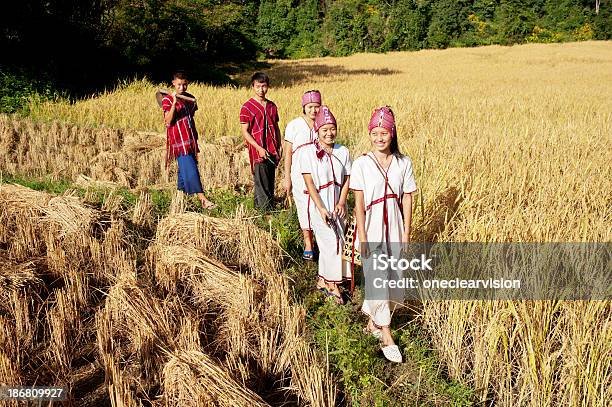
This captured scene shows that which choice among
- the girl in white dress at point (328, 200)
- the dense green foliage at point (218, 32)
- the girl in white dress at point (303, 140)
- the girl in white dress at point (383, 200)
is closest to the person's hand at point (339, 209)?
the girl in white dress at point (328, 200)

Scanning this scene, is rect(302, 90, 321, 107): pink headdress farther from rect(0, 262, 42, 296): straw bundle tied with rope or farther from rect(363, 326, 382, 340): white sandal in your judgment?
rect(0, 262, 42, 296): straw bundle tied with rope

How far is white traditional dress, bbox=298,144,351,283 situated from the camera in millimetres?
3053

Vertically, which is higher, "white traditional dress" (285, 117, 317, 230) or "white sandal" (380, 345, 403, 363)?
"white traditional dress" (285, 117, 317, 230)

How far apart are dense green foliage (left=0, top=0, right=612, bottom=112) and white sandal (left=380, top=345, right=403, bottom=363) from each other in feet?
38.1

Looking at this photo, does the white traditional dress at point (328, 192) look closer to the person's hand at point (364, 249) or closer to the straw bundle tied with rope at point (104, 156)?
the person's hand at point (364, 249)

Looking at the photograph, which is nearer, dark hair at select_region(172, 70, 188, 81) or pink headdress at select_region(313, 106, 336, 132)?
pink headdress at select_region(313, 106, 336, 132)

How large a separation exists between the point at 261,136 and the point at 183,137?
964 millimetres

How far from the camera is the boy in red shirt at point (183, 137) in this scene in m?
4.60

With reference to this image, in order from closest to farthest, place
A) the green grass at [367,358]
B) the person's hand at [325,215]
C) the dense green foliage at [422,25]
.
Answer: the green grass at [367,358]
the person's hand at [325,215]
the dense green foliage at [422,25]

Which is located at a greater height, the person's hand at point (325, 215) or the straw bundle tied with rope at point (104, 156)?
the straw bundle tied with rope at point (104, 156)

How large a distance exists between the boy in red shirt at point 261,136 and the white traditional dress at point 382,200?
6.42 ft

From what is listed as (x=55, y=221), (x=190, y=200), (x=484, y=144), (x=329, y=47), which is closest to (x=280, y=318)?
(x=55, y=221)

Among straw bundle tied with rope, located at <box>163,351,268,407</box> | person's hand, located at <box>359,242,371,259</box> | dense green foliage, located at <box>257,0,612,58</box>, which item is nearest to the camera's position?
straw bundle tied with rope, located at <box>163,351,268,407</box>

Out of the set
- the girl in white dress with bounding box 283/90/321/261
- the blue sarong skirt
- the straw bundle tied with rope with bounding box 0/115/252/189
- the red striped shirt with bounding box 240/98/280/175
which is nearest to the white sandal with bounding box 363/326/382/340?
the girl in white dress with bounding box 283/90/321/261
